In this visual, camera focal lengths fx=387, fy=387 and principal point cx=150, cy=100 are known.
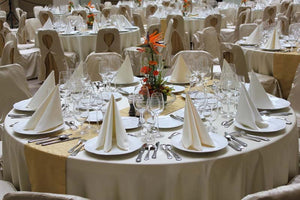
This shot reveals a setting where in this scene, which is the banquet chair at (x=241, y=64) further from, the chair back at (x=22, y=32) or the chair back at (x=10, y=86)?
the chair back at (x=22, y=32)

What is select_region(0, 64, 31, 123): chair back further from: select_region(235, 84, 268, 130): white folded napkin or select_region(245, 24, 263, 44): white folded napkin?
select_region(245, 24, 263, 44): white folded napkin

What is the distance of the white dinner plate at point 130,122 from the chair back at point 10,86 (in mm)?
1380

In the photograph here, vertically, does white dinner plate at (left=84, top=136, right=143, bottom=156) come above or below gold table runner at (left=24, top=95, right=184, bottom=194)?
above

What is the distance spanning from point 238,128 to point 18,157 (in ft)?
4.01

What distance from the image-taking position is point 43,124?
2.19 metres

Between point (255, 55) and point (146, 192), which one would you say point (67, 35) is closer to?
point (255, 55)

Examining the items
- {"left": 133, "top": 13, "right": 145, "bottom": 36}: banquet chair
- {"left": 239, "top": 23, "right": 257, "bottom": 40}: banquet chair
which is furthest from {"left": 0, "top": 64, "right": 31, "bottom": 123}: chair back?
{"left": 133, "top": 13, "right": 145, "bottom": 36}: banquet chair

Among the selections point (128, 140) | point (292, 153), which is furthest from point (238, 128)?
point (128, 140)

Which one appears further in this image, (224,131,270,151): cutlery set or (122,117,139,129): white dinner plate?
(122,117,139,129): white dinner plate

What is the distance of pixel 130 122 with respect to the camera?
90.0 inches

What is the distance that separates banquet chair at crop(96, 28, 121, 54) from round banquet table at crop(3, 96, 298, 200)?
4164 millimetres

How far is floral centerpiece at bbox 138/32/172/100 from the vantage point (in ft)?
7.83

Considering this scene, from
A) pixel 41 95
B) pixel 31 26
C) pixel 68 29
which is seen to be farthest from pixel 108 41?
pixel 41 95

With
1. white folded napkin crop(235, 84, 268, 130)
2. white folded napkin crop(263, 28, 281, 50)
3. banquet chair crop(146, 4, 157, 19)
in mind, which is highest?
banquet chair crop(146, 4, 157, 19)
